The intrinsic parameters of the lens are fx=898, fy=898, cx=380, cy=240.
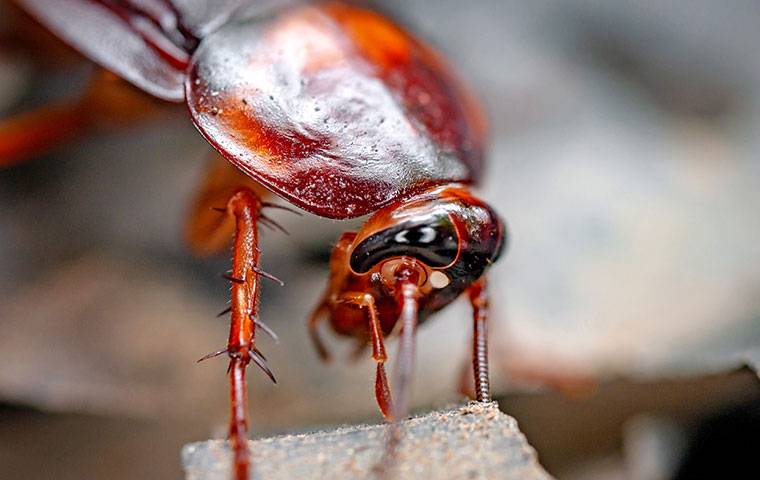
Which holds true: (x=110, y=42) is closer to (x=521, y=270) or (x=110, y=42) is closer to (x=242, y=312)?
(x=242, y=312)

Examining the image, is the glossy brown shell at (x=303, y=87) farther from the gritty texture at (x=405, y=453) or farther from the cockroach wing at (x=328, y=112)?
the gritty texture at (x=405, y=453)

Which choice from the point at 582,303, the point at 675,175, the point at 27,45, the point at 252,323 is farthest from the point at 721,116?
the point at 27,45

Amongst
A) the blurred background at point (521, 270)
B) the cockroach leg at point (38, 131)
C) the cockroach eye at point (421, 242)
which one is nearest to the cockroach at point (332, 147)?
the cockroach eye at point (421, 242)

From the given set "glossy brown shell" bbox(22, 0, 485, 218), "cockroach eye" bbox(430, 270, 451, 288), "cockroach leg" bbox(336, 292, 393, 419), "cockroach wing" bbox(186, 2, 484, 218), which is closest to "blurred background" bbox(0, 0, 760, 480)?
"cockroach leg" bbox(336, 292, 393, 419)

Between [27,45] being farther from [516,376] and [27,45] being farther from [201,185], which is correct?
[516,376]

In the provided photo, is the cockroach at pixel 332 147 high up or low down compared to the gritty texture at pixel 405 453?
up

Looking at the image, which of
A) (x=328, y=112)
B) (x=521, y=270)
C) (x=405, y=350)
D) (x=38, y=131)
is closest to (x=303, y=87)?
(x=328, y=112)
